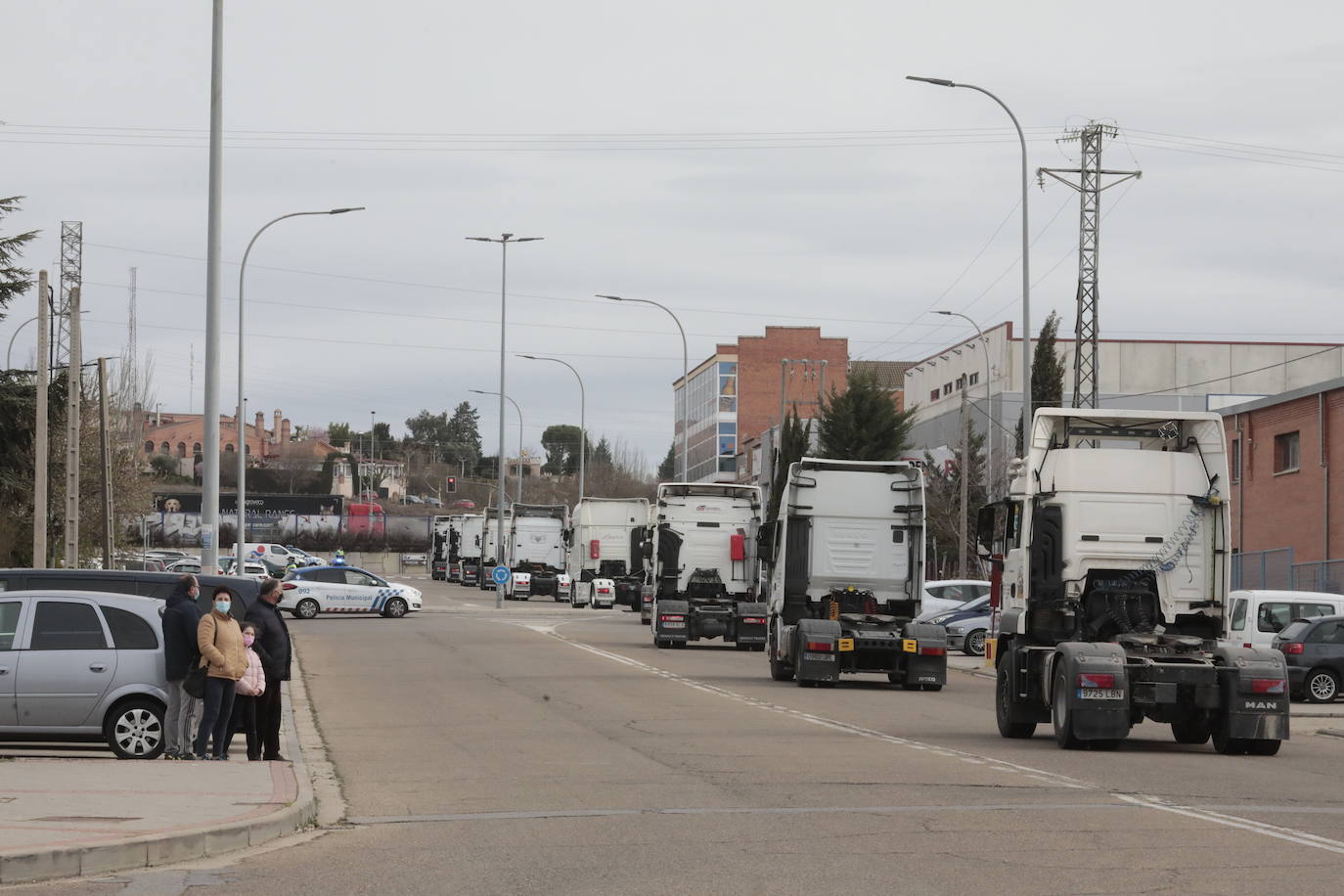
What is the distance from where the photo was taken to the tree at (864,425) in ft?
209

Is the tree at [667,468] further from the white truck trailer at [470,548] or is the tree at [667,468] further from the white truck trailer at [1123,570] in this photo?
the white truck trailer at [1123,570]

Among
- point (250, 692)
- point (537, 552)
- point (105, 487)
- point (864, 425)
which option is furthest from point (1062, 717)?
point (537, 552)

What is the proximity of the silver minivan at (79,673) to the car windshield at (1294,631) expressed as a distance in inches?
711

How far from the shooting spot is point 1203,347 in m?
80.6

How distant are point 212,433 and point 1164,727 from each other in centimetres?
1291

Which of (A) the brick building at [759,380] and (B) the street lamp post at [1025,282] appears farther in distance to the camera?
(A) the brick building at [759,380]

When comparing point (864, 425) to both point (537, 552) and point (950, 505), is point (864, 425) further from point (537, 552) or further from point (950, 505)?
point (537, 552)

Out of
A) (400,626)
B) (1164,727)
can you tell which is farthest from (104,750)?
(400,626)

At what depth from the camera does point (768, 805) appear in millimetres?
12539

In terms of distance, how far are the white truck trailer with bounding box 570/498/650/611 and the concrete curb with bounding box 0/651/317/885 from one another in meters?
41.4

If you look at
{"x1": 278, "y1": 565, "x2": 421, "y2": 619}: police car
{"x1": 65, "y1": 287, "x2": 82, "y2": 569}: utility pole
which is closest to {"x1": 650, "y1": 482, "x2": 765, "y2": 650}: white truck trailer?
{"x1": 65, "y1": 287, "x2": 82, "y2": 569}: utility pole

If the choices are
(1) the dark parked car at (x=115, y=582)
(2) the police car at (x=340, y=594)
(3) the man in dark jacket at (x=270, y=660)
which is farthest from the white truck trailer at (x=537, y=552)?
(3) the man in dark jacket at (x=270, y=660)

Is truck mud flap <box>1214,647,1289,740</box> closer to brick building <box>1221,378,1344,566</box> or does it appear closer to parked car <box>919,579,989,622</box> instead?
parked car <box>919,579,989,622</box>

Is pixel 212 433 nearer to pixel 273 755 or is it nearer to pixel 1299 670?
pixel 273 755
